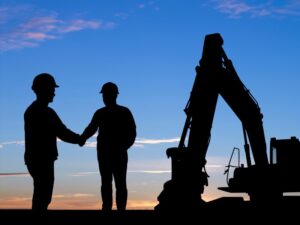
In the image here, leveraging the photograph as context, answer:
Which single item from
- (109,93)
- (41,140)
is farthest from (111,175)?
(41,140)

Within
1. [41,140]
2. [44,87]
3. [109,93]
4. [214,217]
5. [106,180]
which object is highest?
[109,93]

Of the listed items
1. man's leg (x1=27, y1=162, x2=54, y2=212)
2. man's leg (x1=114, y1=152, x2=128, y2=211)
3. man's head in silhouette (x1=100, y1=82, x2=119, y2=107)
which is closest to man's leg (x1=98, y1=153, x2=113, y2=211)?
man's leg (x1=114, y1=152, x2=128, y2=211)

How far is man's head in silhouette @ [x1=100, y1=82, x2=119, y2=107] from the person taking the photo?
9.15 metres

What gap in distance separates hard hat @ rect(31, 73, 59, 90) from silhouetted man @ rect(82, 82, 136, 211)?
1962 mm

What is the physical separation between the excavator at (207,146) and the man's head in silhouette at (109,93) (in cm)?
232

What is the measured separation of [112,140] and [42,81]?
2.25 metres

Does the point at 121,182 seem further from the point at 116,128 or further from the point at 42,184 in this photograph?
the point at 42,184

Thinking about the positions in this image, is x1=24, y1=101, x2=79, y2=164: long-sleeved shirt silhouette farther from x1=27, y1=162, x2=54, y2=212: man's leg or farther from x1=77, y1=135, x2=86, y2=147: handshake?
x1=77, y1=135, x2=86, y2=147: handshake

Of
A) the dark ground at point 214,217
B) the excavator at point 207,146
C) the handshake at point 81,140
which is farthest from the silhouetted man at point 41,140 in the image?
the excavator at point 207,146

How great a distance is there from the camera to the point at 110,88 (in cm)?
916

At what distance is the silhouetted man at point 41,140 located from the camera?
700 cm

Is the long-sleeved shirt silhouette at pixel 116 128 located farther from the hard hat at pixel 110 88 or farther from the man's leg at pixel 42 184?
the man's leg at pixel 42 184

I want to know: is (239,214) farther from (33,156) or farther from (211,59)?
(33,156)

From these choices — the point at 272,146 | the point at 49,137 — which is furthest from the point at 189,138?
the point at 49,137
